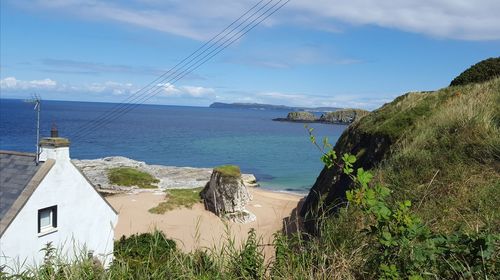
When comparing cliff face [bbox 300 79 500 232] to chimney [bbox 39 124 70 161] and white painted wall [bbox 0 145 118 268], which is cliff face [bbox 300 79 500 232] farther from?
chimney [bbox 39 124 70 161]

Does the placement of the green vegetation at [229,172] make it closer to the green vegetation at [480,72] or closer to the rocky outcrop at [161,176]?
the rocky outcrop at [161,176]

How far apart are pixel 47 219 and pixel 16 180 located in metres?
1.91

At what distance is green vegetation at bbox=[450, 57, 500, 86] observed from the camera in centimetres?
2459

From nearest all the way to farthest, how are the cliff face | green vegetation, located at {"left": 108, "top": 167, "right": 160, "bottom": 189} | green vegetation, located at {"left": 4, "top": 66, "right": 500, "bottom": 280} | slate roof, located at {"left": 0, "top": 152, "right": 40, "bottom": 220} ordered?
1. green vegetation, located at {"left": 4, "top": 66, "right": 500, "bottom": 280}
2. the cliff face
3. slate roof, located at {"left": 0, "top": 152, "right": 40, "bottom": 220}
4. green vegetation, located at {"left": 108, "top": 167, "right": 160, "bottom": 189}

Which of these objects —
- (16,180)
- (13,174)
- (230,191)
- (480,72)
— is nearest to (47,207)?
(16,180)

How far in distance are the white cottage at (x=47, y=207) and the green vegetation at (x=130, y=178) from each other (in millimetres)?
23336

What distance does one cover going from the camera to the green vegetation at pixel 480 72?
80.7 feet

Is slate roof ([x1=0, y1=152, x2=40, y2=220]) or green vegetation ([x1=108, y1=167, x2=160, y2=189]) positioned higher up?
slate roof ([x1=0, y1=152, x2=40, y2=220])

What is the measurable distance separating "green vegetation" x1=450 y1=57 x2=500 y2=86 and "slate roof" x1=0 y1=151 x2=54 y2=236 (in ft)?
76.6

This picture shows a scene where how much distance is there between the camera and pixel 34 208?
1479cm

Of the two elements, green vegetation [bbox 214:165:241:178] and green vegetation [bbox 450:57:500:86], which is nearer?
green vegetation [bbox 450:57:500:86]

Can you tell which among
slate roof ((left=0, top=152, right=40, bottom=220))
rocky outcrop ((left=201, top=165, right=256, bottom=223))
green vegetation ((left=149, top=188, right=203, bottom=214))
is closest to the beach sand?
green vegetation ((left=149, top=188, right=203, bottom=214))

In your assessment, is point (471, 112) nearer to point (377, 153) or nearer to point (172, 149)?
point (377, 153)

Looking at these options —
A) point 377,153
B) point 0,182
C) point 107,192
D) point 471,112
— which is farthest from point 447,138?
point 107,192
